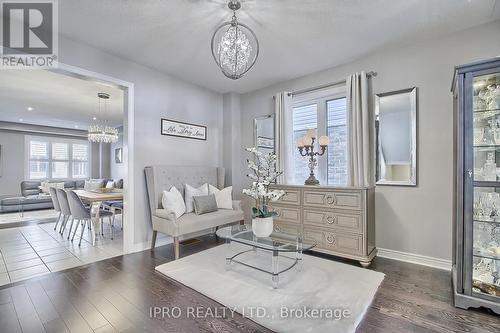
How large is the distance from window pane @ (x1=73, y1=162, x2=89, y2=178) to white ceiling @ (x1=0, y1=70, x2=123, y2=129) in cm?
167

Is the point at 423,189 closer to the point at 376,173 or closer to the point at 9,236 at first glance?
the point at 376,173

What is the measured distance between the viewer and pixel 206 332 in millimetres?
1684

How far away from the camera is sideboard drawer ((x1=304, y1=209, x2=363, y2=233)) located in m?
2.87

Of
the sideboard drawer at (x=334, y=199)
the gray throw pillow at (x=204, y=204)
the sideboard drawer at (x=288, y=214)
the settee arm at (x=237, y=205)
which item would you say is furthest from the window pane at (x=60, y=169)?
the sideboard drawer at (x=334, y=199)

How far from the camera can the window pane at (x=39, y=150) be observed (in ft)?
25.7

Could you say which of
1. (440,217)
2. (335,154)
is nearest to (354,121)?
(335,154)

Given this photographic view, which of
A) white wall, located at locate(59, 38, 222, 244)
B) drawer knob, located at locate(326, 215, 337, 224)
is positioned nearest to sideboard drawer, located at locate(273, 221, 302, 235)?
drawer knob, located at locate(326, 215, 337, 224)

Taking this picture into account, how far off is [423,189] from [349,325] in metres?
2.04

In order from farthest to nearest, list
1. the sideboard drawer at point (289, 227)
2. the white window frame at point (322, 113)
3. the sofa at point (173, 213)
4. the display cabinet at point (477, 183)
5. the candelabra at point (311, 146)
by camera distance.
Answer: the white window frame at point (322, 113) → the candelabra at point (311, 146) → the sideboard drawer at point (289, 227) → the sofa at point (173, 213) → the display cabinet at point (477, 183)

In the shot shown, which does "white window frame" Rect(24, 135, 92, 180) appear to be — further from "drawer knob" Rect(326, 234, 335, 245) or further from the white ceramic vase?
"drawer knob" Rect(326, 234, 335, 245)

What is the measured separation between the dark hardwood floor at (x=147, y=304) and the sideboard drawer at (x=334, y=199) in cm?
81

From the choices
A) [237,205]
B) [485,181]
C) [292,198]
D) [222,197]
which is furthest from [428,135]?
[222,197]

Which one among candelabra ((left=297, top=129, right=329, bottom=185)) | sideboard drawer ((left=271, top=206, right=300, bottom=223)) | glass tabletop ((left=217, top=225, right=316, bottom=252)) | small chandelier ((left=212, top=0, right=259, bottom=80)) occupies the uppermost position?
small chandelier ((left=212, top=0, right=259, bottom=80))

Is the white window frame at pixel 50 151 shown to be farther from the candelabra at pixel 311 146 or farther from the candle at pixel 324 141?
the candle at pixel 324 141
